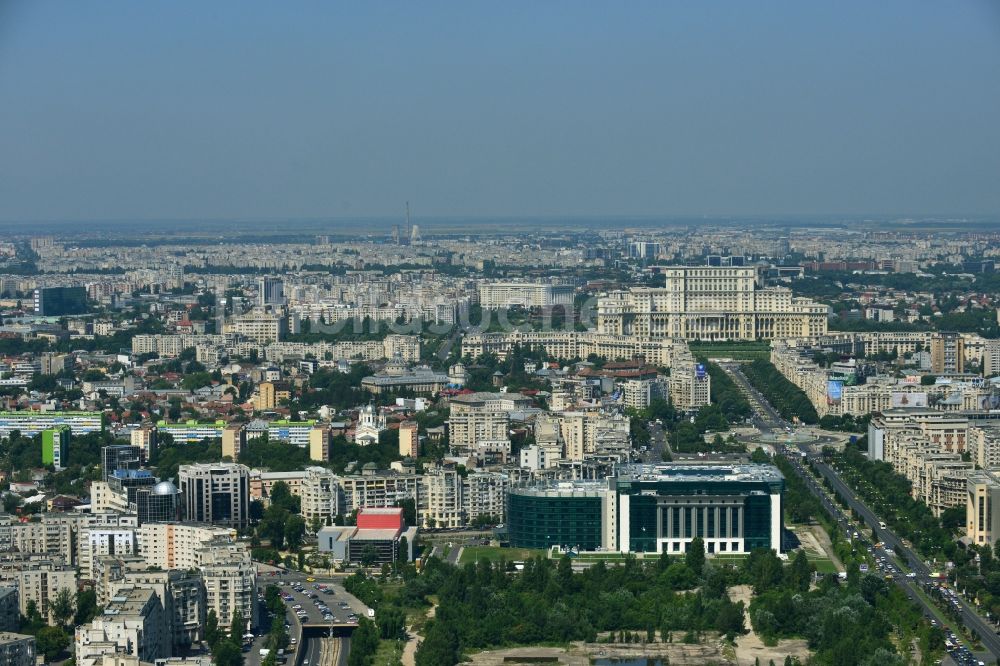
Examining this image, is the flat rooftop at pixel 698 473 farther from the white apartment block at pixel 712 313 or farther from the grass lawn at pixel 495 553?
the white apartment block at pixel 712 313

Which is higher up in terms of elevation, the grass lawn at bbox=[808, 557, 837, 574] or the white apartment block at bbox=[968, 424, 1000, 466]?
the white apartment block at bbox=[968, 424, 1000, 466]

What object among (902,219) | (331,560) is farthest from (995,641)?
(902,219)

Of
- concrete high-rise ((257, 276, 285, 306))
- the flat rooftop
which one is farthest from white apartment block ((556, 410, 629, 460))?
concrete high-rise ((257, 276, 285, 306))

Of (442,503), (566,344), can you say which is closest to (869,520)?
(442,503)

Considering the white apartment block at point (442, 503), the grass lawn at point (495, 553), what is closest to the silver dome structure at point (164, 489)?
the white apartment block at point (442, 503)

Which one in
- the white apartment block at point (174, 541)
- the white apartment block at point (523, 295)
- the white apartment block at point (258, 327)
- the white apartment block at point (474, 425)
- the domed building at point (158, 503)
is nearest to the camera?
the white apartment block at point (174, 541)

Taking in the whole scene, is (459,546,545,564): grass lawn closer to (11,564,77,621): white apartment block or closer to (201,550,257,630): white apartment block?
(201,550,257,630): white apartment block

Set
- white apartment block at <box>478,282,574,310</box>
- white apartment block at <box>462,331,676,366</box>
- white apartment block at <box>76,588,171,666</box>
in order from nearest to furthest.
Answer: white apartment block at <box>76,588,171,666</box> → white apartment block at <box>462,331,676,366</box> → white apartment block at <box>478,282,574,310</box>
